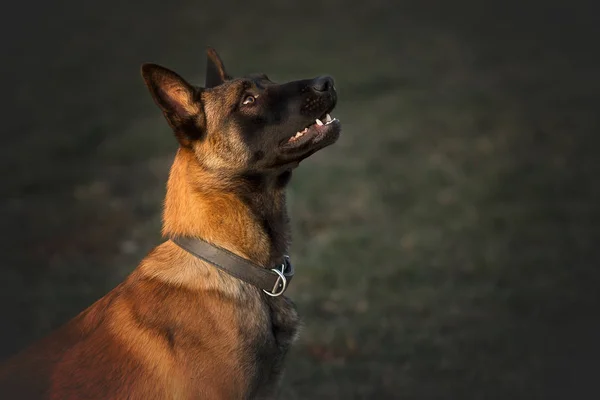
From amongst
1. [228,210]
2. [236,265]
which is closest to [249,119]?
[228,210]

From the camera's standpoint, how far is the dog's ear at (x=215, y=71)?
4.62 m

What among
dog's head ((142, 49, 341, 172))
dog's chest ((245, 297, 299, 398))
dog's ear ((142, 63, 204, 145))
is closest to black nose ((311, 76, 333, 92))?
dog's head ((142, 49, 341, 172))

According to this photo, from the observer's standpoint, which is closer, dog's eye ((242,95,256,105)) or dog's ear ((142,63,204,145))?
dog's ear ((142,63,204,145))

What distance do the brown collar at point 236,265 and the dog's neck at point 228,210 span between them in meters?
0.04

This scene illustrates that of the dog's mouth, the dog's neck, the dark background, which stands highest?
the dog's mouth

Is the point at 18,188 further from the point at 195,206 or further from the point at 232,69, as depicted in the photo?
the point at 195,206

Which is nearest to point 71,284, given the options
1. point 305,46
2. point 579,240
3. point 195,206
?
point 195,206

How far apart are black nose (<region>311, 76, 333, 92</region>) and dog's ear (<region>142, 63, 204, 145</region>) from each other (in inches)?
22.0

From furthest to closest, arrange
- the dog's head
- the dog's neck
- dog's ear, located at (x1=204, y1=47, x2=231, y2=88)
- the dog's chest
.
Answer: dog's ear, located at (x1=204, y1=47, x2=231, y2=88)
the dog's head
the dog's neck
the dog's chest

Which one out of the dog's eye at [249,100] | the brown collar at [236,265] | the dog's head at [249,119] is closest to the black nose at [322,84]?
the dog's head at [249,119]

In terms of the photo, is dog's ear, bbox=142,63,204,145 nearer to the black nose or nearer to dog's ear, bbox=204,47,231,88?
dog's ear, bbox=204,47,231,88

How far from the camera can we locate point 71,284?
305 inches

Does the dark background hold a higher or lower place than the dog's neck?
lower

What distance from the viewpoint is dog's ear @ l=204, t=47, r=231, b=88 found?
462 centimetres
